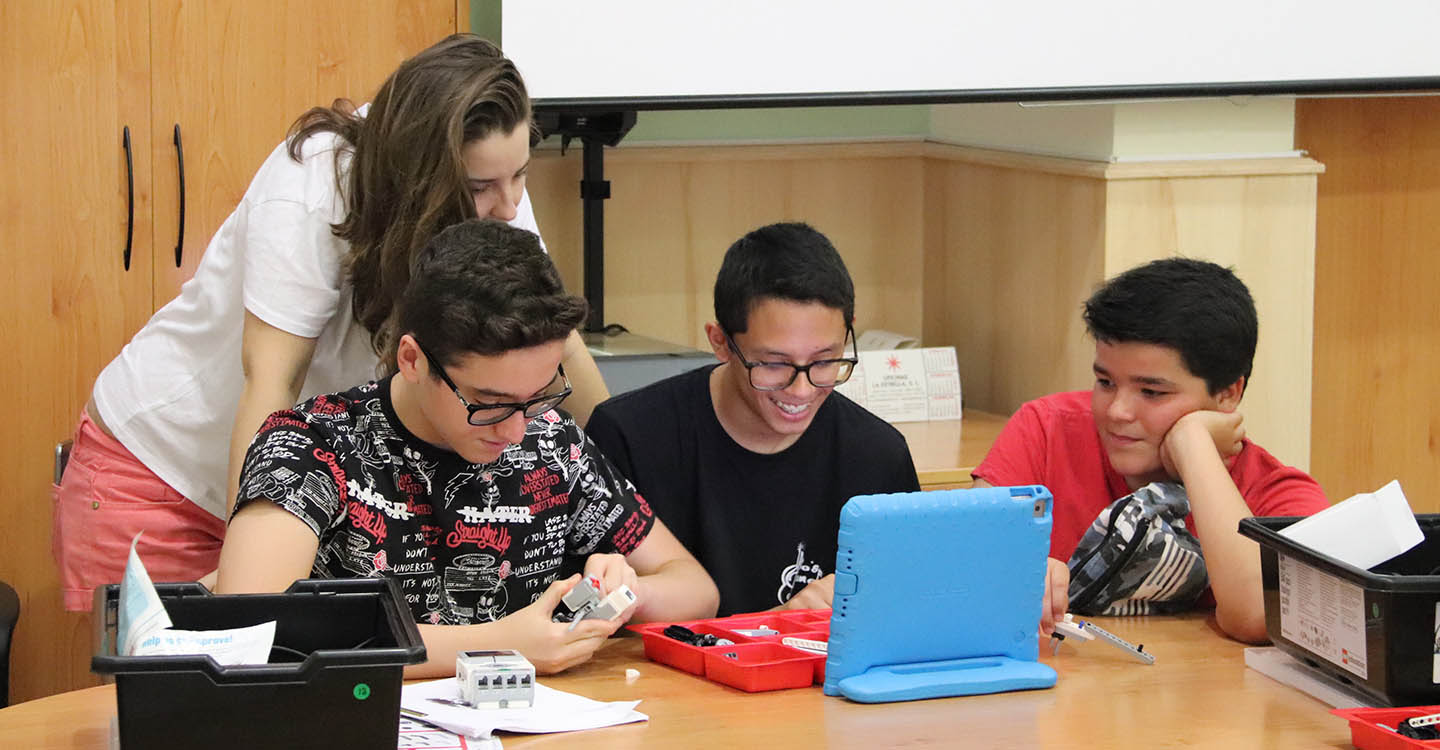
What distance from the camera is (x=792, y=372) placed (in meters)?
1.95

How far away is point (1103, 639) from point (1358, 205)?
77.8 inches

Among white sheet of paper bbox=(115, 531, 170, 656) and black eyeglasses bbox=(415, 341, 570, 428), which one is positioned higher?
black eyeglasses bbox=(415, 341, 570, 428)

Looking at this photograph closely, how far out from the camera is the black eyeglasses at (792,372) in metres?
1.94

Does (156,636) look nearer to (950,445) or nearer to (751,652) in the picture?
(751,652)

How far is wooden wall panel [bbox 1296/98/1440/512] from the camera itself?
11.1 ft

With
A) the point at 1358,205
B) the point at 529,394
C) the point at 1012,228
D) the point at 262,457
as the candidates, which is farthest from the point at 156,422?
the point at 1358,205

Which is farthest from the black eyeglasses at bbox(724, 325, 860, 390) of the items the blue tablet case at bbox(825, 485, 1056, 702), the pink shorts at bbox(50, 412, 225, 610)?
the pink shorts at bbox(50, 412, 225, 610)

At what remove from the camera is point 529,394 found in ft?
5.43

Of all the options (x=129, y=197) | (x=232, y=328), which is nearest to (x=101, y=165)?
(x=129, y=197)

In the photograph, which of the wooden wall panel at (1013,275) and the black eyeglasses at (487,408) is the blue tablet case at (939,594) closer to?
the black eyeglasses at (487,408)

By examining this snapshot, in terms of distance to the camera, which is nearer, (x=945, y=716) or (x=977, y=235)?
(x=945, y=716)

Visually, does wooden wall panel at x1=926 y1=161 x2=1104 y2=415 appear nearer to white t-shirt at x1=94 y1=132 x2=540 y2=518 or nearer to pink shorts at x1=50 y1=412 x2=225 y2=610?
white t-shirt at x1=94 y1=132 x2=540 y2=518

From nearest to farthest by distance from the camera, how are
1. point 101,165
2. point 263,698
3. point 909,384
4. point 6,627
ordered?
point 263,698, point 6,627, point 101,165, point 909,384

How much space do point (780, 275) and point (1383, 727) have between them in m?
0.86
